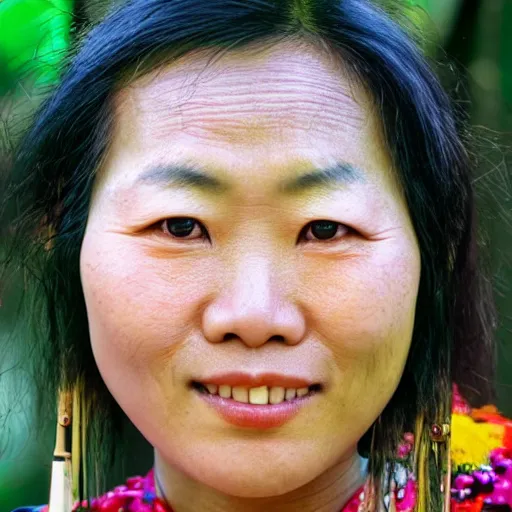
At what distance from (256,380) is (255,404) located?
4cm

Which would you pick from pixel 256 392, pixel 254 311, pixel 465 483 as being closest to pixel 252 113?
pixel 254 311

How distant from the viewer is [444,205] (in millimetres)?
1373

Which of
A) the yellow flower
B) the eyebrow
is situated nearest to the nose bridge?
the eyebrow

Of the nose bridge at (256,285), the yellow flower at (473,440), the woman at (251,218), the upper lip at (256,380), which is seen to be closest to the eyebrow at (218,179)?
the woman at (251,218)

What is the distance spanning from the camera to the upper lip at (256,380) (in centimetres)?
118

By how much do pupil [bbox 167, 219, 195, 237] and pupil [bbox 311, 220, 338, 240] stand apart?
17cm

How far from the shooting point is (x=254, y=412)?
3.95 ft

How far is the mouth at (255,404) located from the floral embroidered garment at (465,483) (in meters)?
0.33

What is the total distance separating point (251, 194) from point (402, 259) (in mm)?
251

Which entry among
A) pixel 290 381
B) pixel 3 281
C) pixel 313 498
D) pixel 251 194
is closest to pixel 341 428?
pixel 290 381

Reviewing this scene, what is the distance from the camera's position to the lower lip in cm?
120

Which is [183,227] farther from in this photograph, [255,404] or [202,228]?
[255,404]

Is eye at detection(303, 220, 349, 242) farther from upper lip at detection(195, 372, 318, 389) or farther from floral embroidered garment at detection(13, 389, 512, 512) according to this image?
floral embroidered garment at detection(13, 389, 512, 512)

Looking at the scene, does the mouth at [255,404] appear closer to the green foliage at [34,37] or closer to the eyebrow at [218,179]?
the eyebrow at [218,179]
